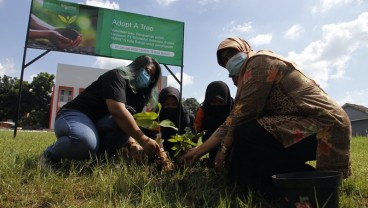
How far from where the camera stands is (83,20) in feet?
27.3

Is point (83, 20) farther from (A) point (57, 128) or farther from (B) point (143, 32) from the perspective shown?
(A) point (57, 128)

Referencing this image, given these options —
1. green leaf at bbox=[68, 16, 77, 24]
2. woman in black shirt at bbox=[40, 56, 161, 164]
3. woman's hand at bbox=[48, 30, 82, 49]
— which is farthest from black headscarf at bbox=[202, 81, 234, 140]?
green leaf at bbox=[68, 16, 77, 24]

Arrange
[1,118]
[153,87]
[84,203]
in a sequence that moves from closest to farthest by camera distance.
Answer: [84,203]
[153,87]
[1,118]

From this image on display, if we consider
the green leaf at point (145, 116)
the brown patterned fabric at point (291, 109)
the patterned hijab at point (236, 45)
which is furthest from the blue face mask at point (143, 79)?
the brown patterned fabric at point (291, 109)

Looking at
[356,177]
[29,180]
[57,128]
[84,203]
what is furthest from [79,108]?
[356,177]

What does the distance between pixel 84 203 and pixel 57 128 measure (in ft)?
3.21

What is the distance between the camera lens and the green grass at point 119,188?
1.73 metres

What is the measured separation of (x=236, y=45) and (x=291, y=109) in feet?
2.10

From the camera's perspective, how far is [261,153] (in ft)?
6.62

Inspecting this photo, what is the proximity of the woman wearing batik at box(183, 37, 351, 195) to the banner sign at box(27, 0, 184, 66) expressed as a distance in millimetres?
6826

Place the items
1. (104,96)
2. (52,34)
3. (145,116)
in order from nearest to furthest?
1. (104,96)
2. (145,116)
3. (52,34)

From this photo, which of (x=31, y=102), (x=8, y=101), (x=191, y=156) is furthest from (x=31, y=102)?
(x=191, y=156)

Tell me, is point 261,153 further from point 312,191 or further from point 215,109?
point 215,109

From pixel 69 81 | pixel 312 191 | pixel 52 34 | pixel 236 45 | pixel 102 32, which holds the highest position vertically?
pixel 69 81
